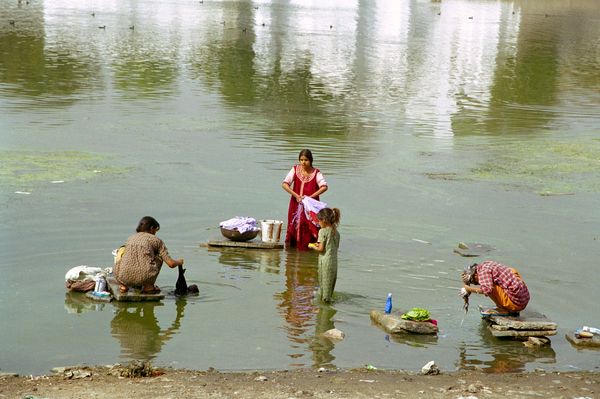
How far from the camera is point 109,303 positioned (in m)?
10.8

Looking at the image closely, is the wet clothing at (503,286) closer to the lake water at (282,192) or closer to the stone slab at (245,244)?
Result: the lake water at (282,192)

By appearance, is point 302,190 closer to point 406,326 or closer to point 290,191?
point 290,191

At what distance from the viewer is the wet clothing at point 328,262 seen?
1095cm

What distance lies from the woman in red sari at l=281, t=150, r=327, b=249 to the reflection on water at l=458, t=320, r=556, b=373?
358 cm

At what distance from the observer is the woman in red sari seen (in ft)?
43.2

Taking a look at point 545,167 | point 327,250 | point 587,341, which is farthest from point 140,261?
point 545,167

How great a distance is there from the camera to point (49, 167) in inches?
674

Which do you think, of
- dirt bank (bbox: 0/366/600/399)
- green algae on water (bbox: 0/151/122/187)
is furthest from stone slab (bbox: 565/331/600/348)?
green algae on water (bbox: 0/151/122/187)

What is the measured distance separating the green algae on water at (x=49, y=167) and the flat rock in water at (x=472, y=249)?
617 centimetres

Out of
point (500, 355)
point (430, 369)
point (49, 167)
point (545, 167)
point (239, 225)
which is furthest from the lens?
point (545, 167)

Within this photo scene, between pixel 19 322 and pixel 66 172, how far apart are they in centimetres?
701

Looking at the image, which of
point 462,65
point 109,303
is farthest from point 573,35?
point 109,303

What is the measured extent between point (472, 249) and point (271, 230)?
98.9 inches

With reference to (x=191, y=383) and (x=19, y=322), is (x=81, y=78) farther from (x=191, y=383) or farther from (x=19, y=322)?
(x=191, y=383)
